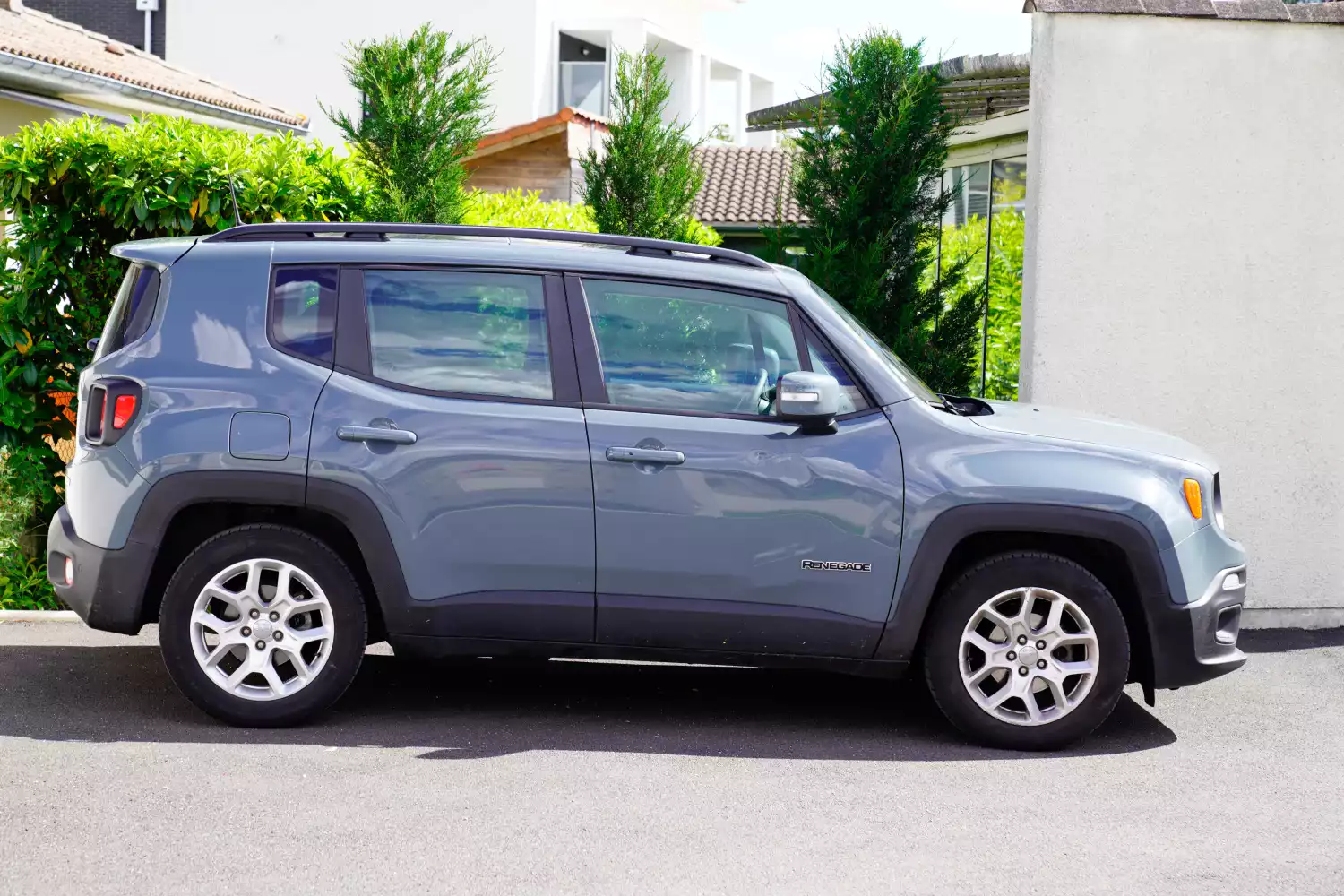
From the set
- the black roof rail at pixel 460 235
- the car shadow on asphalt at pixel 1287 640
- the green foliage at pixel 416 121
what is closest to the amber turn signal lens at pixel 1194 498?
the black roof rail at pixel 460 235

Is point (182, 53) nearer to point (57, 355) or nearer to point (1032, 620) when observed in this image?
point (57, 355)

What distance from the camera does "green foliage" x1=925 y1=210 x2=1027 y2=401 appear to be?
12.5 meters

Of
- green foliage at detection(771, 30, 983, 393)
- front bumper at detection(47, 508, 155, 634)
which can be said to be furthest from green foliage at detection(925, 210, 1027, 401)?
front bumper at detection(47, 508, 155, 634)

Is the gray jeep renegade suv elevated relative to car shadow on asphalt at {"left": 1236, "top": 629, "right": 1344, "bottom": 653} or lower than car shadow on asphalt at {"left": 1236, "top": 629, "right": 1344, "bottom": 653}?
elevated

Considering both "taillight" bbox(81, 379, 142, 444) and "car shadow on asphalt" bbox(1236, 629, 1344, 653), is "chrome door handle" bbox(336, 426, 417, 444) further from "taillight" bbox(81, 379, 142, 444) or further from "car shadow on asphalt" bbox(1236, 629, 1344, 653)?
"car shadow on asphalt" bbox(1236, 629, 1344, 653)

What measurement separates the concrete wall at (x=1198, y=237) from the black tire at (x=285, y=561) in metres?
4.05

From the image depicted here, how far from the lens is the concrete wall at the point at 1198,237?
826 centimetres

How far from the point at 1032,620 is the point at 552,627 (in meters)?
1.78

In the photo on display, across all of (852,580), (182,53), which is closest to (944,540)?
(852,580)

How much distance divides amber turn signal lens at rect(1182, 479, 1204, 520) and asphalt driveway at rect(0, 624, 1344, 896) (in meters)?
0.91

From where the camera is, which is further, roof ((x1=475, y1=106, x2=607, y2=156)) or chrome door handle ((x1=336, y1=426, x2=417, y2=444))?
roof ((x1=475, y1=106, x2=607, y2=156))

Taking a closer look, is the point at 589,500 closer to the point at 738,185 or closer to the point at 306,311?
the point at 306,311

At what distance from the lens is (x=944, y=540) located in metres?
5.89

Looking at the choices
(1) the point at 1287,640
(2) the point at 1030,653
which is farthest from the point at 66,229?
(1) the point at 1287,640
